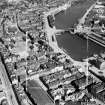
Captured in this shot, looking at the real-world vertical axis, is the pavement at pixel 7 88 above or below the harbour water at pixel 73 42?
below

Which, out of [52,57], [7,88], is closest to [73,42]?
[52,57]

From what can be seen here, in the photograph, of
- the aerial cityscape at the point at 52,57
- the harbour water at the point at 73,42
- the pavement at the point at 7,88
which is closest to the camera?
the pavement at the point at 7,88

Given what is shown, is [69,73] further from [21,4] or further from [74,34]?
[21,4]

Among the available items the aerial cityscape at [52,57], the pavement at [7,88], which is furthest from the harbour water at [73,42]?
the pavement at [7,88]

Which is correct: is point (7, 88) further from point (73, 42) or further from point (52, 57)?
point (73, 42)

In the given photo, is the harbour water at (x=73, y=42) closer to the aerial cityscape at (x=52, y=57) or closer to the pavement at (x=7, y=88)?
the aerial cityscape at (x=52, y=57)

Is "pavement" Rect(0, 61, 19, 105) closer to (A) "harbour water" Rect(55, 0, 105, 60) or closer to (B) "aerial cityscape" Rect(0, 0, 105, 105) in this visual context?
(B) "aerial cityscape" Rect(0, 0, 105, 105)

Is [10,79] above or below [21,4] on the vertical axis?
below

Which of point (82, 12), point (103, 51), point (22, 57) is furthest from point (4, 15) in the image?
point (103, 51)
